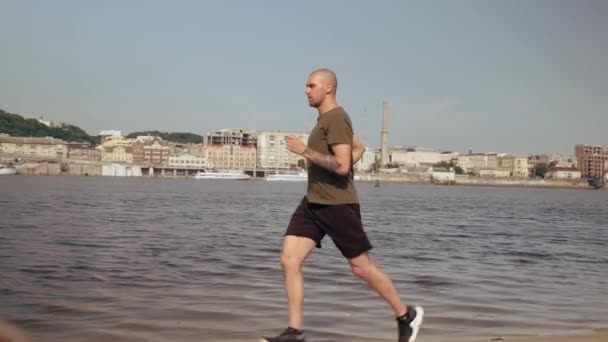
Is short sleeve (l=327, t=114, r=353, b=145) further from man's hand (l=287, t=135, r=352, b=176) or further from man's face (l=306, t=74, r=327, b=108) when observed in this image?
man's face (l=306, t=74, r=327, b=108)

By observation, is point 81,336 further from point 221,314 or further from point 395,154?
point 395,154

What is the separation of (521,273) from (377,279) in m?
5.67

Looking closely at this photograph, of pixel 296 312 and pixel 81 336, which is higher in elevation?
pixel 296 312

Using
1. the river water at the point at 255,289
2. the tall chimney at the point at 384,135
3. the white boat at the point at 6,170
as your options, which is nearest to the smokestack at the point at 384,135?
the tall chimney at the point at 384,135

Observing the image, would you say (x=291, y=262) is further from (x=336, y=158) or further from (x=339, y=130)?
(x=339, y=130)

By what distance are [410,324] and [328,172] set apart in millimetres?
890

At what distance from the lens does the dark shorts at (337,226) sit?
13.2 ft

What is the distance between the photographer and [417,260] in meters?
10.5

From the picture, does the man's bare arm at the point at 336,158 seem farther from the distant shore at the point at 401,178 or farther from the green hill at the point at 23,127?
the green hill at the point at 23,127

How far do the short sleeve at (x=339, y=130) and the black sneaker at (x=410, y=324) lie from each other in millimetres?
934

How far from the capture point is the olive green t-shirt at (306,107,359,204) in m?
3.97

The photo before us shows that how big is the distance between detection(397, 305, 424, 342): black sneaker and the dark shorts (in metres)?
0.41

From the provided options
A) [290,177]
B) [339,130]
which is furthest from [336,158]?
[290,177]

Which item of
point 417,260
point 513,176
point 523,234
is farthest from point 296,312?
point 513,176
